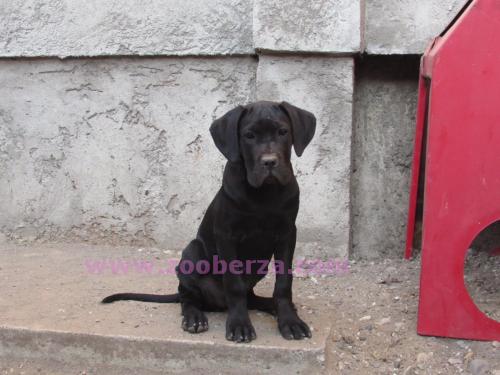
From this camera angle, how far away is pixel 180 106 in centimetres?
429

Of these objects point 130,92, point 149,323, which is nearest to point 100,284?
point 149,323

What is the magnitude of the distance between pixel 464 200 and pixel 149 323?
1625 millimetres

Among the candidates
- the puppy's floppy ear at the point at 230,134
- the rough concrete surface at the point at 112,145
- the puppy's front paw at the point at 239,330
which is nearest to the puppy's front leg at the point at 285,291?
the puppy's front paw at the point at 239,330

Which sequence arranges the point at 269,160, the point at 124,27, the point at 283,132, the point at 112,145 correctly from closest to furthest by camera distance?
the point at 269,160 < the point at 283,132 < the point at 124,27 < the point at 112,145

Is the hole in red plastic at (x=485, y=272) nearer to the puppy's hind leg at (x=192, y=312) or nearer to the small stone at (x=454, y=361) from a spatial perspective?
the small stone at (x=454, y=361)

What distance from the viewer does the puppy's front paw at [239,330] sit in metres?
2.87

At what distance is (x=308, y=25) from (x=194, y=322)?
1974 mm

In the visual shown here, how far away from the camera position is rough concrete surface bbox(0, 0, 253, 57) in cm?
414

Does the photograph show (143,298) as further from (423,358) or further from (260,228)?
(423,358)

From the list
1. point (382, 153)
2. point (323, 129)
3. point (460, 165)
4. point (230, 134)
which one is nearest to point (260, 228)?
point (230, 134)

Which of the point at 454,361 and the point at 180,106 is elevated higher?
the point at 180,106

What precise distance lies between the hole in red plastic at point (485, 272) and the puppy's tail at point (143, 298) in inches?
66.0

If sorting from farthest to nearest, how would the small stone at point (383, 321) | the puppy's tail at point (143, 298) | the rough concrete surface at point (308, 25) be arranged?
the rough concrete surface at point (308, 25) < the puppy's tail at point (143, 298) < the small stone at point (383, 321)

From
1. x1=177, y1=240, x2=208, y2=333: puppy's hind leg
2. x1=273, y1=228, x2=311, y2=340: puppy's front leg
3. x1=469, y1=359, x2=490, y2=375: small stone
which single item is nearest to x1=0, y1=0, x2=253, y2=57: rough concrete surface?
x1=177, y1=240, x2=208, y2=333: puppy's hind leg
